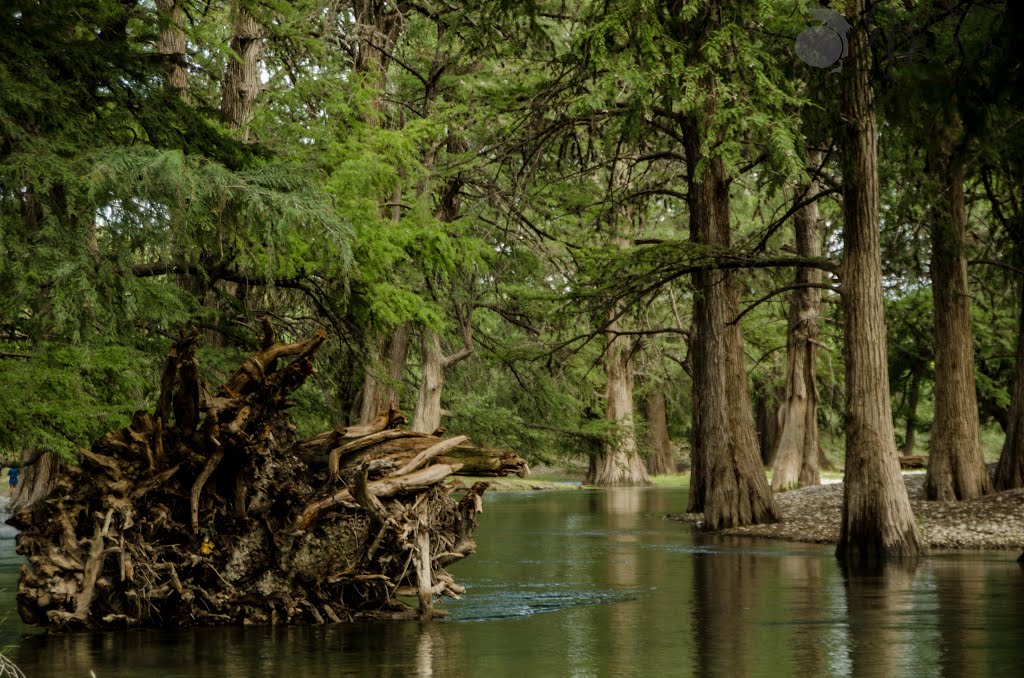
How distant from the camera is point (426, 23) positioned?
3384 cm

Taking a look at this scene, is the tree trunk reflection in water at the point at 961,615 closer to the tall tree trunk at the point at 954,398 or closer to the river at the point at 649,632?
the river at the point at 649,632

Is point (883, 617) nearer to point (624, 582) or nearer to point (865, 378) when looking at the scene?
point (624, 582)

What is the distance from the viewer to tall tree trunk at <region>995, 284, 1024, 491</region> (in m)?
25.7

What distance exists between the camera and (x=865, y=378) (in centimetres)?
1914

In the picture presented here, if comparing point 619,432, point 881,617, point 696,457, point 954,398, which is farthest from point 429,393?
point 881,617

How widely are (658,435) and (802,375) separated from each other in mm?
28963

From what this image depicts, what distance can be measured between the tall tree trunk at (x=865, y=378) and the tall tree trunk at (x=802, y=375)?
12.4m

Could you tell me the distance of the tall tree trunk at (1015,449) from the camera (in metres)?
25.7

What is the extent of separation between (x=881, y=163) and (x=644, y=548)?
27.3ft

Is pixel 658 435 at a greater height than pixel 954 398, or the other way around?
pixel 658 435

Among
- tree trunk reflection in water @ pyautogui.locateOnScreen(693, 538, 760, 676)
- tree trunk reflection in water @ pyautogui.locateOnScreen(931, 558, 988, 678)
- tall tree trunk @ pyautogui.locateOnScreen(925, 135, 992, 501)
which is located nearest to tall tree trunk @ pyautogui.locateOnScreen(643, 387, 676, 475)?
tall tree trunk @ pyautogui.locateOnScreen(925, 135, 992, 501)

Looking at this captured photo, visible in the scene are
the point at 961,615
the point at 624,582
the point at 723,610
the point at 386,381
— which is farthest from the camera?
the point at 386,381

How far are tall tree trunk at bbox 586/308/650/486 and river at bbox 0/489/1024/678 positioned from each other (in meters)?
26.8

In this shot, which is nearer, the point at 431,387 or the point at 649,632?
the point at 649,632
